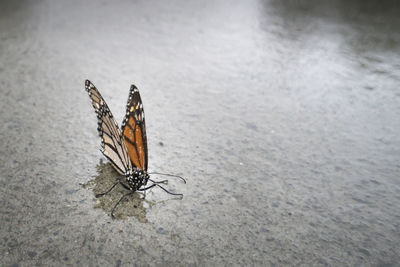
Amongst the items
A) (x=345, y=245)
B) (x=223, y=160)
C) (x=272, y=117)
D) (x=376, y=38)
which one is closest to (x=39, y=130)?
(x=223, y=160)

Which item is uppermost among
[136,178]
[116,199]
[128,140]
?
[128,140]

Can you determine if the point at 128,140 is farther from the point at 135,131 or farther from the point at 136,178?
the point at 136,178

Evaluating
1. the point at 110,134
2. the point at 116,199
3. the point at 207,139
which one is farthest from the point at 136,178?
the point at 207,139

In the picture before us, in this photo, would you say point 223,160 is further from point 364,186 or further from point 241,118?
point 364,186

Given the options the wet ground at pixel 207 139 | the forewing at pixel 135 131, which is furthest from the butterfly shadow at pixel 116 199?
the forewing at pixel 135 131

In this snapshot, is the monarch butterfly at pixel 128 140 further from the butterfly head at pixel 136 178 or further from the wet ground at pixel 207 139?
the wet ground at pixel 207 139

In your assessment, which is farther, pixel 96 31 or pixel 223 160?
pixel 96 31

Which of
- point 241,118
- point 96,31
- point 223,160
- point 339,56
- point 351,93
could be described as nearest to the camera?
point 223,160
